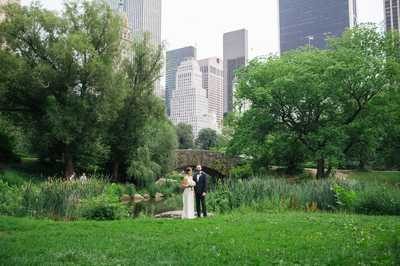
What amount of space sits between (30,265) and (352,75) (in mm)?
24350

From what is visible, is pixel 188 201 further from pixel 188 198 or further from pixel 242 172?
pixel 242 172

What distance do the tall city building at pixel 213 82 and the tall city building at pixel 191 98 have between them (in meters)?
16.5

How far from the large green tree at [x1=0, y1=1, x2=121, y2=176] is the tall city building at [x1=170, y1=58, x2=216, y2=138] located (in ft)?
413

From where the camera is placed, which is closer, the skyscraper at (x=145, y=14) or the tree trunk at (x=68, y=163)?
the tree trunk at (x=68, y=163)

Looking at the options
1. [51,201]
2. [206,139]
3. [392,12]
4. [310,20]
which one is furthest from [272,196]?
[310,20]

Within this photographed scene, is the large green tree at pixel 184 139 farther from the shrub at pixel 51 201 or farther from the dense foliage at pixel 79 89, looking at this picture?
the shrub at pixel 51 201

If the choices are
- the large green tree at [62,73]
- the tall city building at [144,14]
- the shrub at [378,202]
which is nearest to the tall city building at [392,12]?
the large green tree at [62,73]

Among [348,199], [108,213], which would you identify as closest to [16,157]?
[108,213]

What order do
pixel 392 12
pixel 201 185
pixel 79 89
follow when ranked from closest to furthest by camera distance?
1. pixel 201 185
2. pixel 79 89
3. pixel 392 12

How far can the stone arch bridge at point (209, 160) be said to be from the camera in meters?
39.1

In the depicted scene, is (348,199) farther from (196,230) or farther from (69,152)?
(69,152)

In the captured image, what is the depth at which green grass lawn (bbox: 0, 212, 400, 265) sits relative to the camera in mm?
5996

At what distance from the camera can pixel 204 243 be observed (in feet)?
24.0

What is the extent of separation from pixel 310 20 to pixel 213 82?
199 ft
